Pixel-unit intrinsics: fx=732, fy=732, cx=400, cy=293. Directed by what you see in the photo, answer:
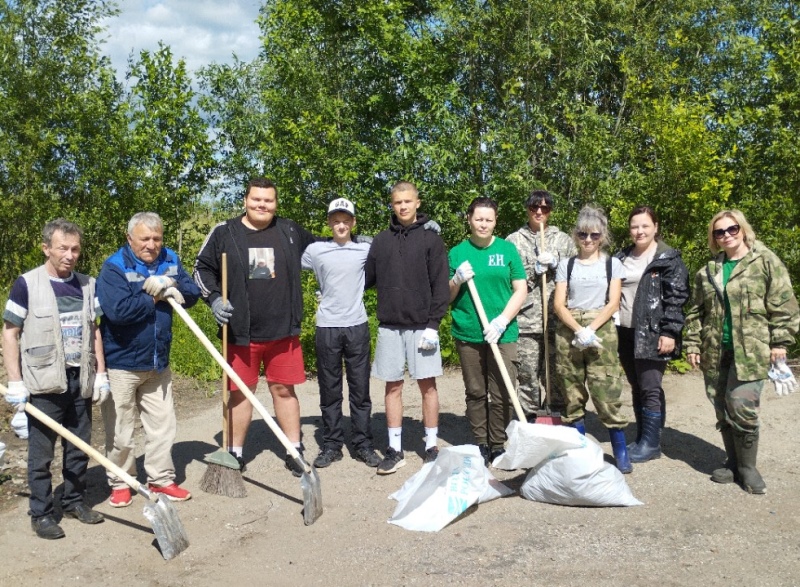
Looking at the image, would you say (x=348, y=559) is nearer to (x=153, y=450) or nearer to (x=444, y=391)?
(x=153, y=450)

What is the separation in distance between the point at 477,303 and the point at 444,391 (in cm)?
292

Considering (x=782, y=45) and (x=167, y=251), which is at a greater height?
(x=782, y=45)

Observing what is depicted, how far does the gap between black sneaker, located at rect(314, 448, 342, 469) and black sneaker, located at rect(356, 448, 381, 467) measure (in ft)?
0.48

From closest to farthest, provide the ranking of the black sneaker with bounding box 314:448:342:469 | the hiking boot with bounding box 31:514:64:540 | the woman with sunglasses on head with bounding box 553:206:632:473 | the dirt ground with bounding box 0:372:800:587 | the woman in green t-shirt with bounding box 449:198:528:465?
the dirt ground with bounding box 0:372:800:587, the hiking boot with bounding box 31:514:64:540, the woman with sunglasses on head with bounding box 553:206:632:473, the woman in green t-shirt with bounding box 449:198:528:465, the black sneaker with bounding box 314:448:342:469

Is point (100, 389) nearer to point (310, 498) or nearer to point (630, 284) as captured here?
point (310, 498)

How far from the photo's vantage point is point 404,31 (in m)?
9.40

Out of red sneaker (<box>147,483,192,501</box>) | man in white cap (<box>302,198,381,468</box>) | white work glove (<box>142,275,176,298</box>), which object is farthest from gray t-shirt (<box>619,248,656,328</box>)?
red sneaker (<box>147,483,192,501</box>)

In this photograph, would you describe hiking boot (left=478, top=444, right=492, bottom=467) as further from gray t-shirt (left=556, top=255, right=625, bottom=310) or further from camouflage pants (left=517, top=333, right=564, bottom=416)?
gray t-shirt (left=556, top=255, right=625, bottom=310)

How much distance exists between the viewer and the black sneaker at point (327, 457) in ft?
16.9

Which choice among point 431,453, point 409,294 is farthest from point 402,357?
point 431,453

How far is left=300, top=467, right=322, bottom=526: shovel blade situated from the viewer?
13.9ft

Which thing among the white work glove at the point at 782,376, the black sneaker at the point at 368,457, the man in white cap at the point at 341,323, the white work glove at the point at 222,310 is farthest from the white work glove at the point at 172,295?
the white work glove at the point at 782,376

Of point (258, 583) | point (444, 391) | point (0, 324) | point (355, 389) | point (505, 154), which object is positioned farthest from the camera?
point (0, 324)

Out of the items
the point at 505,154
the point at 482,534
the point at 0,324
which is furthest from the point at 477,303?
the point at 0,324
